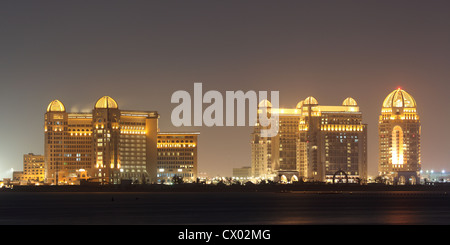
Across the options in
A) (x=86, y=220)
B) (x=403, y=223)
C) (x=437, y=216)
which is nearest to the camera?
(x=403, y=223)

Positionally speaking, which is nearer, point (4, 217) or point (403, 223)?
point (403, 223)

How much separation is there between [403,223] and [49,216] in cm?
5057

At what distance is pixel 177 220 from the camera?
11462 cm

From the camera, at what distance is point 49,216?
409 ft
